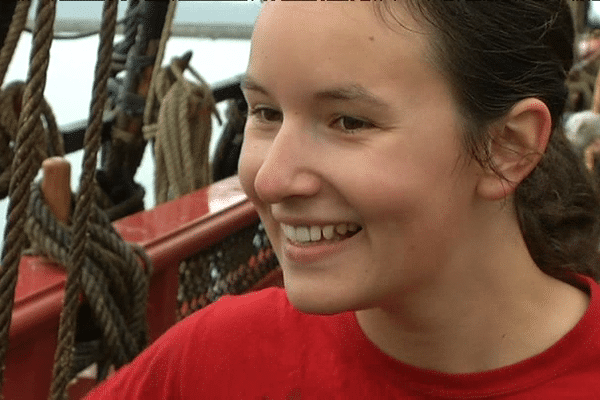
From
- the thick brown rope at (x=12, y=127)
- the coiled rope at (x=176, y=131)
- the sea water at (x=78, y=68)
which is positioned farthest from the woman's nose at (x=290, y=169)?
the sea water at (x=78, y=68)

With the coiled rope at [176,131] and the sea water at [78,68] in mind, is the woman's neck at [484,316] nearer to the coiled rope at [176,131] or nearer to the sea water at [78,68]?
the coiled rope at [176,131]

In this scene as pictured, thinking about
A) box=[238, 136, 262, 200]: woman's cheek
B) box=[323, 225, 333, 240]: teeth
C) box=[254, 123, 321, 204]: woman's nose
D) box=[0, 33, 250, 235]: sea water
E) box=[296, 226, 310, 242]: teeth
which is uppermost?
box=[254, 123, 321, 204]: woman's nose

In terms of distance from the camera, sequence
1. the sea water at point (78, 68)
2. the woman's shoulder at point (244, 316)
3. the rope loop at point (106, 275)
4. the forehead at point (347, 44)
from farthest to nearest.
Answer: the sea water at point (78, 68), the rope loop at point (106, 275), the woman's shoulder at point (244, 316), the forehead at point (347, 44)

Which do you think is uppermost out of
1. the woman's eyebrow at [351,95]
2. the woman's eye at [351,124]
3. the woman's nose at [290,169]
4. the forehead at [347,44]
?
the forehead at [347,44]

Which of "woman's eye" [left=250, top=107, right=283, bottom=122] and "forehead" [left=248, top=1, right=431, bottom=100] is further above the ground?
"forehead" [left=248, top=1, right=431, bottom=100]

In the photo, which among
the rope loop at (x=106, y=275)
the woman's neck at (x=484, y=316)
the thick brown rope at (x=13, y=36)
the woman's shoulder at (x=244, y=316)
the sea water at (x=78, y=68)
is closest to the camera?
the woman's neck at (x=484, y=316)

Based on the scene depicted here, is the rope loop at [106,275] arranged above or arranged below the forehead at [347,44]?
below

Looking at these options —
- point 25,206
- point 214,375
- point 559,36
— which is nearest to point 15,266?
point 25,206

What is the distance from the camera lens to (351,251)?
28.4 inches

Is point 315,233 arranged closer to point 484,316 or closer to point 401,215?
point 401,215

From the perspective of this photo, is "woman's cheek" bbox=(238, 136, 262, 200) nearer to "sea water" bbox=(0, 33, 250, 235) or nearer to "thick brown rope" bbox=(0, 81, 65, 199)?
"thick brown rope" bbox=(0, 81, 65, 199)

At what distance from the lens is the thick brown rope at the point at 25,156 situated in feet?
2.85

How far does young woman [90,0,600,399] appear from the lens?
0.69 metres

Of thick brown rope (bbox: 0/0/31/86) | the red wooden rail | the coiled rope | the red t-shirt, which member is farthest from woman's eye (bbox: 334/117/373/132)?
A: the coiled rope
